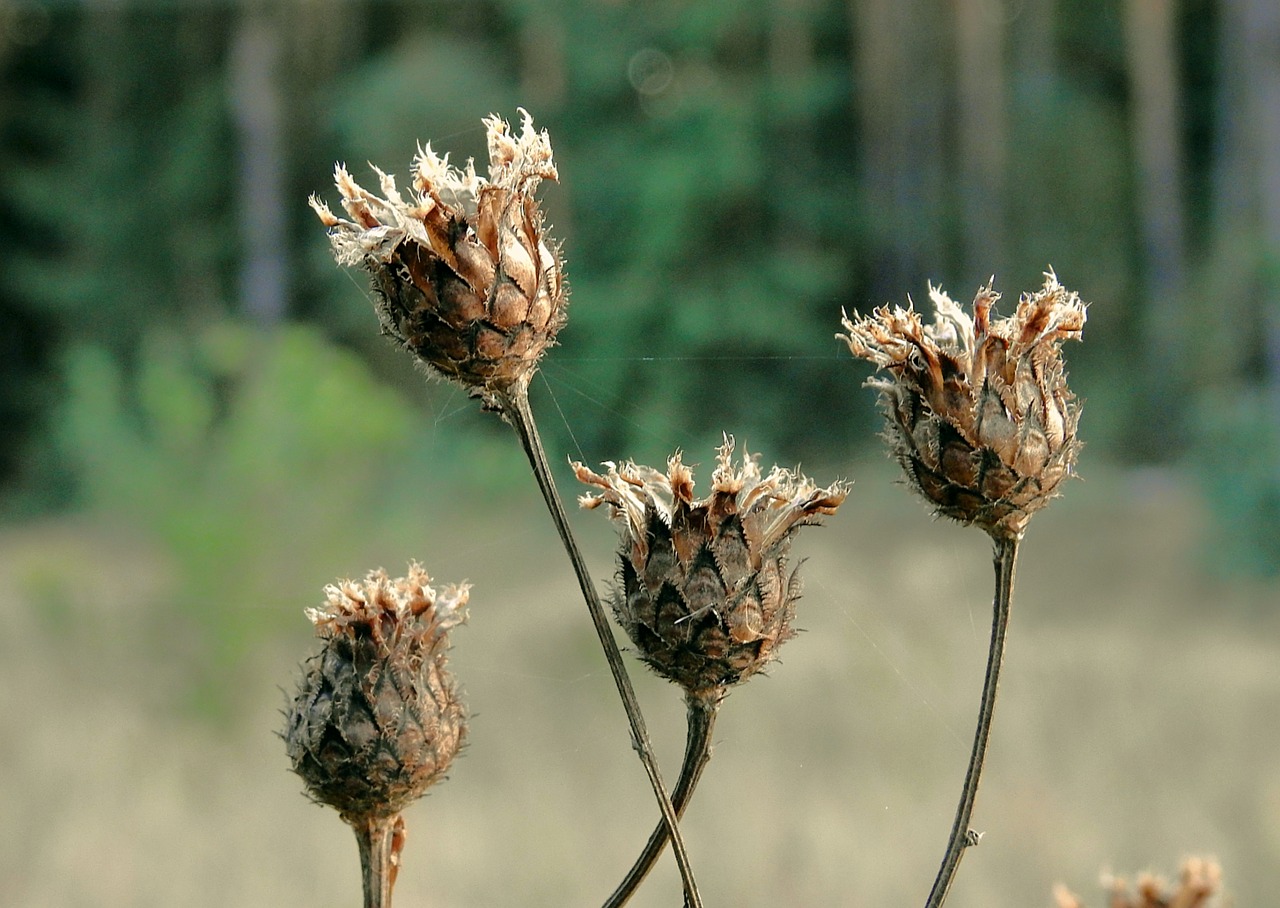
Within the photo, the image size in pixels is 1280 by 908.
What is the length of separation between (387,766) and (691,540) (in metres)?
0.33

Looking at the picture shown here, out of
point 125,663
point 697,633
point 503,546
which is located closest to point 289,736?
point 697,633

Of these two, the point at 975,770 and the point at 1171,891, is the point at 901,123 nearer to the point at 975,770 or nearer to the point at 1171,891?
the point at 1171,891

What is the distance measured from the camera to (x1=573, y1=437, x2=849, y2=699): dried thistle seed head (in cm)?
109

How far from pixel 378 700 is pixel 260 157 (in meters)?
15.5

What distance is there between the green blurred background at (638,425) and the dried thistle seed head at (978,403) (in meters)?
0.75

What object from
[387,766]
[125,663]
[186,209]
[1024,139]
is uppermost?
[1024,139]

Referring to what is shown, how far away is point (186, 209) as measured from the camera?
16.2 meters

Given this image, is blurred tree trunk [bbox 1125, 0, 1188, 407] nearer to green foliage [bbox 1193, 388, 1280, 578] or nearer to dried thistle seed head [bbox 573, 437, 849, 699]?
green foliage [bbox 1193, 388, 1280, 578]

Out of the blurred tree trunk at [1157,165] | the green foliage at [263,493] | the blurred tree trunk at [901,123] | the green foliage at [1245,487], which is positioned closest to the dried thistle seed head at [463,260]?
the green foliage at [263,493]

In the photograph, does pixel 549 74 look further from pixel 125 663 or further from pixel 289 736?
pixel 289 736

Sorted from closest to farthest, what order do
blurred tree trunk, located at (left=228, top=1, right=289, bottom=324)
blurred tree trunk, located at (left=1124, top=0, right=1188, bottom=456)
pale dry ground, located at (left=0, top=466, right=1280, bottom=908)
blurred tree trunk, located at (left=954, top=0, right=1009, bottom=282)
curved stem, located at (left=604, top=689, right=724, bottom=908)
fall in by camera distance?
curved stem, located at (left=604, top=689, right=724, bottom=908)
pale dry ground, located at (left=0, top=466, right=1280, bottom=908)
blurred tree trunk, located at (left=1124, top=0, right=1188, bottom=456)
blurred tree trunk, located at (left=228, top=1, right=289, bottom=324)
blurred tree trunk, located at (left=954, top=0, right=1009, bottom=282)

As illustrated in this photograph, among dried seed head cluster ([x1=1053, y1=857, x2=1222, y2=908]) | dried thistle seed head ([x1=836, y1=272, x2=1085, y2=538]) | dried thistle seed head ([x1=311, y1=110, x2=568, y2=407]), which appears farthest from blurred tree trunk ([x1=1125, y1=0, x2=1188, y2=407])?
dried thistle seed head ([x1=311, y1=110, x2=568, y2=407])

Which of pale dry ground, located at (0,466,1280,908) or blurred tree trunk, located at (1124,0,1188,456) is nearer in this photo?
pale dry ground, located at (0,466,1280,908)

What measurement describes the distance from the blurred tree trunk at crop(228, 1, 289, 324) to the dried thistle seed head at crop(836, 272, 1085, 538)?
14.5 metres
